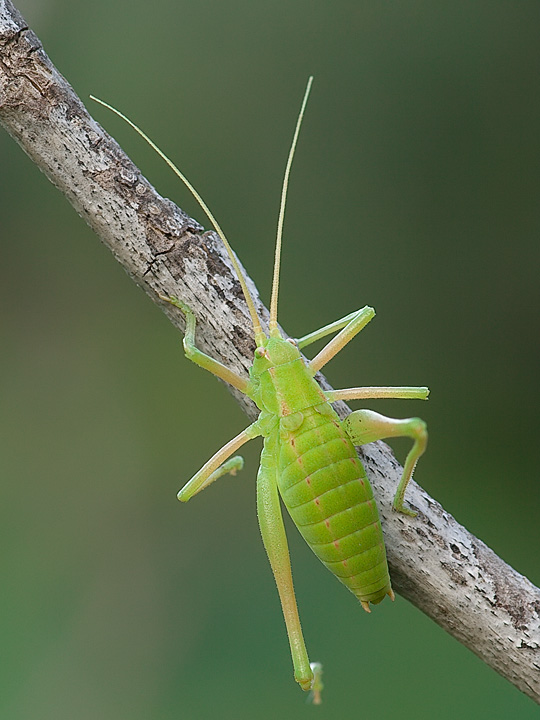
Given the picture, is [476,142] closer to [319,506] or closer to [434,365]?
[434,365]

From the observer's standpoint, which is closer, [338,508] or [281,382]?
[338,508]

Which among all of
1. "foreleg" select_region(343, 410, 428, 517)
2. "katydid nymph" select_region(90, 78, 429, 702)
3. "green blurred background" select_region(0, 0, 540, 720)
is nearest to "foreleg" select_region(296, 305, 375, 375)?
"katydid nymph" select_region(90, 78, 429, 702)

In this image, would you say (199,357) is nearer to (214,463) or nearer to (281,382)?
(281,382)

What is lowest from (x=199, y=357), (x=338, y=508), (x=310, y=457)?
(x=338, y=508)

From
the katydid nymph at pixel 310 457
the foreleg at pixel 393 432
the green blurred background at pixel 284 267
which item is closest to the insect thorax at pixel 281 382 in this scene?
the katydid nymph at pixel 310 457

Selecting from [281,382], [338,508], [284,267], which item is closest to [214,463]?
[281,382]

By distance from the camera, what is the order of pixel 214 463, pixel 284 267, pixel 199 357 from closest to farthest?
pixel 199 357
pixel 214 463
pixel 284 267
